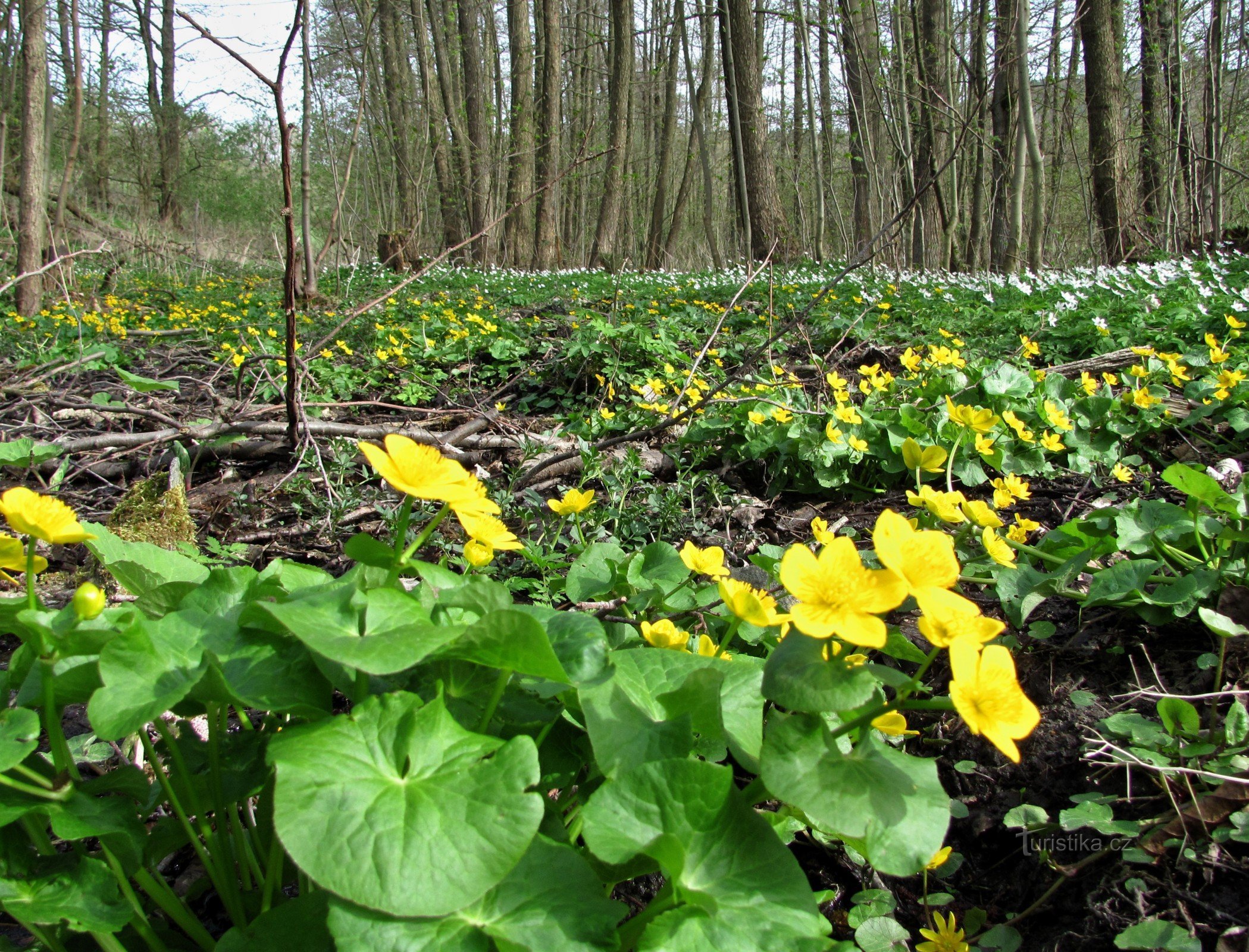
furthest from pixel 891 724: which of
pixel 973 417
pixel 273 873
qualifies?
pixel 973 417

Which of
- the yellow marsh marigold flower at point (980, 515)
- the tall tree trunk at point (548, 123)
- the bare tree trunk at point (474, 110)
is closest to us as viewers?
the yellow marsh marigold flower at point (980, 515)

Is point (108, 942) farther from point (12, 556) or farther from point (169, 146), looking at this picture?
point (169, 146)

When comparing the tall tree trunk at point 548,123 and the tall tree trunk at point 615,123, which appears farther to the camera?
the tall tree trunk at point 548,123

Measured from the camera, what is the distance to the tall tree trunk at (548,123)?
1473 centimetres

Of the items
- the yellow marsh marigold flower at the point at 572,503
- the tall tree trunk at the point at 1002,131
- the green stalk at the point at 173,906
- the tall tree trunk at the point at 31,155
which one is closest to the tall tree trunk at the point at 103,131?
the tall tree trunk at the point at 31,155

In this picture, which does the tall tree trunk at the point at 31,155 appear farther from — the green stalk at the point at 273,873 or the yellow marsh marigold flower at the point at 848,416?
the green stalk at the point at 273,873

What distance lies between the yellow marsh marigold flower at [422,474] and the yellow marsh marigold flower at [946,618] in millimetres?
487

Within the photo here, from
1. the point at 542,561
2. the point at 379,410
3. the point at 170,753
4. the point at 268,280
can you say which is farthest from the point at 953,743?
the point at 268,280

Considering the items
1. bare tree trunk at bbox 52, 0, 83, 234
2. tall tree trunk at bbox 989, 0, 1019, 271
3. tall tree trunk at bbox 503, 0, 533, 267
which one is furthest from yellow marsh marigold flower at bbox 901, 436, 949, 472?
tall tree trunk at bbox 503, 0, 533, 267

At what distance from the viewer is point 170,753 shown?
842 mm

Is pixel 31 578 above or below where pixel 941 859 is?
above

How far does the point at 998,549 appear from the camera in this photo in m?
1.59

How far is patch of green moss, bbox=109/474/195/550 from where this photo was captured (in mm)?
2238

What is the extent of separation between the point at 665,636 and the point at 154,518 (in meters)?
1.89
